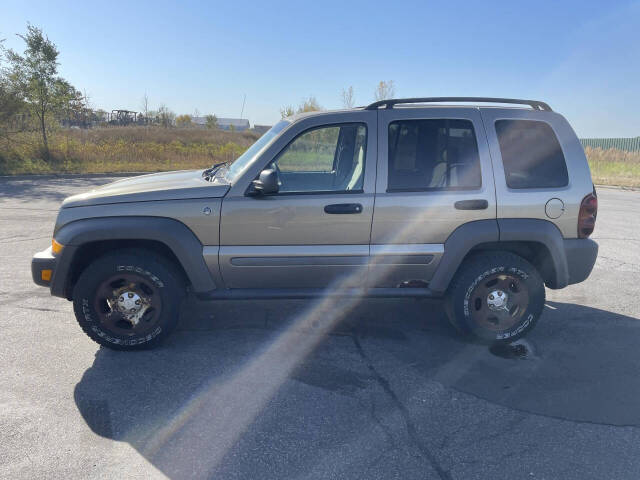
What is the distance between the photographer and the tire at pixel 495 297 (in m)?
3.95

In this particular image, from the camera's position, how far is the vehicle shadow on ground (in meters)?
2.89

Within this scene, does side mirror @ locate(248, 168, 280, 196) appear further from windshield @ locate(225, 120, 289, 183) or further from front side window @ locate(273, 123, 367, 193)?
windshield @ locate(225, 120, 289, 183)

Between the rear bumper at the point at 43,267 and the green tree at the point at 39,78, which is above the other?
the green tree at the point at 39,78

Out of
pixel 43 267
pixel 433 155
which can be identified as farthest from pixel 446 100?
pixel 43 267

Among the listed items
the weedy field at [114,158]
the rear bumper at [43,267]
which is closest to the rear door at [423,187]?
the rear bumper at [43,267]

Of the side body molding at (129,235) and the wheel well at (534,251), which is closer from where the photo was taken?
the side body molding at (129,235)

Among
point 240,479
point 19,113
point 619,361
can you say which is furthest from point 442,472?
point 19,113

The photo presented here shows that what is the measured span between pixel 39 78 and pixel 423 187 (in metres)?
21.4

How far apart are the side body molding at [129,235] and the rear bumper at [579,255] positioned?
10.00ft

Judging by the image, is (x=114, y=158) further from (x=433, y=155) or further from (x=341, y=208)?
(x=433, y=155)

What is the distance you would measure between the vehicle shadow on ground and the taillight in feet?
3.40

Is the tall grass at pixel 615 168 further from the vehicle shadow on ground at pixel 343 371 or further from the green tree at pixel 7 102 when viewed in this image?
the green tree at pixel 7 102

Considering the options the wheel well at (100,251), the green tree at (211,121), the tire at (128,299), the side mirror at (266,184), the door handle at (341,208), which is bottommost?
the tire at (128,299)

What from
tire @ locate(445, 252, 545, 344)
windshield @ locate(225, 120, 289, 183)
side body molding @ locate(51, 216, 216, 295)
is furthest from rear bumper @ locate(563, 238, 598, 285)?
side body molding @ locate(51, 216, 216, 295)
